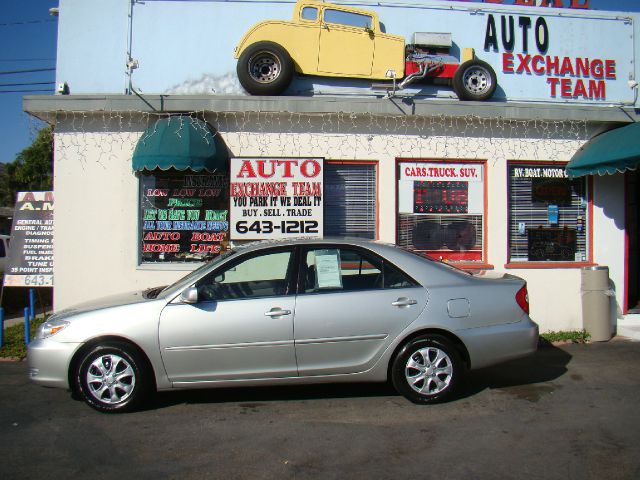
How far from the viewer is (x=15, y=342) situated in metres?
8.50

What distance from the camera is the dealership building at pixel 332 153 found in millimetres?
8953

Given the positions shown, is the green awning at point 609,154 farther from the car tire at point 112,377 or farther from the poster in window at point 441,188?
the car tire at point 112,377

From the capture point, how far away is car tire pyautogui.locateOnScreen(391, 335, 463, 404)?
542cm

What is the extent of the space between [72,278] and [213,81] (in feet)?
12.9

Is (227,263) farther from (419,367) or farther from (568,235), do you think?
(568,235)

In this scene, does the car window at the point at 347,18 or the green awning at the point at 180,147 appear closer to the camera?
the green awning at the point at 180,147

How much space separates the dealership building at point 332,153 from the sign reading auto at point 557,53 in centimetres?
4

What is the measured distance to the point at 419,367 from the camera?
5.44 meters

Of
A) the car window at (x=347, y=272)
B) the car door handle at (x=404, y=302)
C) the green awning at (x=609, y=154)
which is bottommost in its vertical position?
the car door handle at (x=404, y=302)

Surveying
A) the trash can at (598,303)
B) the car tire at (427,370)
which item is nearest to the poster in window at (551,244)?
the trash can at (598,303)

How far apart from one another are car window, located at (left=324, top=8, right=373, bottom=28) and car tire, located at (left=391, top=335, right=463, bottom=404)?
20.1 ft

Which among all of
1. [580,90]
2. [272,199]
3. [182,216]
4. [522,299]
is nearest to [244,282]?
[522,299]

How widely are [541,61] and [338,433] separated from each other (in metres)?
7.95

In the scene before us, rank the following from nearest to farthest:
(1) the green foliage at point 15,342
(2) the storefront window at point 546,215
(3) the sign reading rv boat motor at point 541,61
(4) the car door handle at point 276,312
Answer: (4) the car door handle at point 276,312 < (1) the green foliage at point 15,342 < (2) the storefront window at point 546,215 < (3) the sign reading rv boat motor at point 541,61
